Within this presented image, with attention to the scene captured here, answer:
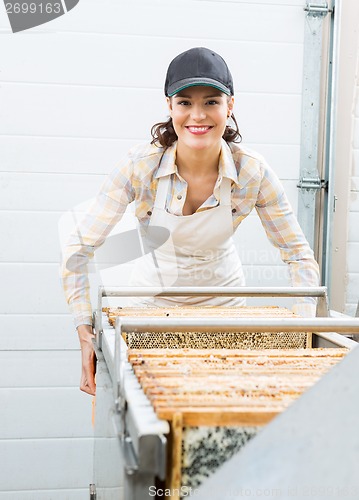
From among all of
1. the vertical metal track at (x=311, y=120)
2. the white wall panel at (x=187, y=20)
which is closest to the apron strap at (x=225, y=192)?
the vertical metal track at (x=311, y=120)

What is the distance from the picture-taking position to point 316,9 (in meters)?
3.47

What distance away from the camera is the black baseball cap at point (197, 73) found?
211cm

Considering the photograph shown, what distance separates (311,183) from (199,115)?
151 cm

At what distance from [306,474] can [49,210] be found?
118 inches

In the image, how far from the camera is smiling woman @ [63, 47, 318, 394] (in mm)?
2166

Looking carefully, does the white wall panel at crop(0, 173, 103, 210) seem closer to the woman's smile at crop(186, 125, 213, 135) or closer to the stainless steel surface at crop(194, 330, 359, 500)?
the woman's smile at crop(186, 125, 213, 135)

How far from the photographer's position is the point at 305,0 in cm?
349

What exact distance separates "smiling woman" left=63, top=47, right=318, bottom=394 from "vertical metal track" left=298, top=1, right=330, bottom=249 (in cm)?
113

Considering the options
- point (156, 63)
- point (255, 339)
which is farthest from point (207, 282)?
point (156, 63)

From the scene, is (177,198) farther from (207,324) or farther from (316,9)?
(316,9)

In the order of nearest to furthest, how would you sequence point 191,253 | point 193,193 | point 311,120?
point 193,193 < point 191,253 < point 311,120

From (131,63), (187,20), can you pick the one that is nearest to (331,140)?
(187,20)

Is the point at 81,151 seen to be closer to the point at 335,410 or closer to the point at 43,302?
the point at 43,302

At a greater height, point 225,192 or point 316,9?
point 316,9
